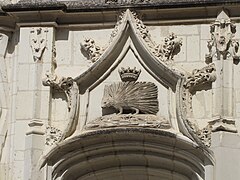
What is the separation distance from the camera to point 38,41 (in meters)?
12.9

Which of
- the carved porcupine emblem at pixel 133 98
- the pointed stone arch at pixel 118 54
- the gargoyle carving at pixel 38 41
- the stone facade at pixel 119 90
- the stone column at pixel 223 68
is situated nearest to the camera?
the stone column at pixel 223 68

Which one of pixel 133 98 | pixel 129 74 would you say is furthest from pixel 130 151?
pixel 129 74

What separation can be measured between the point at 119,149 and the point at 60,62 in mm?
1395

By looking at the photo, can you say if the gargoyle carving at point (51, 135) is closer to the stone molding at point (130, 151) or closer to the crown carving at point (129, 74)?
the stone molding at point (130, 151)

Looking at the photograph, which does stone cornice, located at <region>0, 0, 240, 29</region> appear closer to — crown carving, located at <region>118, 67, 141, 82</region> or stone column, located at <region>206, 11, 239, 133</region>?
stone column, located at <region>206, 11, 239, 133</region>

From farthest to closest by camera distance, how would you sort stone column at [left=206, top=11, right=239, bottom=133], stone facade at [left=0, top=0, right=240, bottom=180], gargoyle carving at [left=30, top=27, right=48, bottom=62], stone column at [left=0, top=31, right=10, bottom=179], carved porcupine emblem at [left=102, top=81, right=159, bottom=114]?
gargoyle carving at [left=30, top=27, right=48, bottom=62]
stone column at [left=0, top=31, right=10, bottom=179]
carved porcupine emblem at [left=102, top=81, right=159, bottom=114]
stone facade at [left=0, top=0, right=240, bottom=180]
stone column at [left=206, top=11, right=239, bottom=133]

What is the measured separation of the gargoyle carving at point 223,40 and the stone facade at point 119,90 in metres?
0.01

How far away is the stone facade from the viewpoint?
1228cm

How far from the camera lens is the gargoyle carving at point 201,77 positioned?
1238 cm

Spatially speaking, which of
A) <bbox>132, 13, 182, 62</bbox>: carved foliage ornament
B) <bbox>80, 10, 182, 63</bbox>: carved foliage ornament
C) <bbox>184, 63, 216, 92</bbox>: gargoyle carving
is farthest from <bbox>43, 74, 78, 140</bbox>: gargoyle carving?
<bbox>184, 63, 216, 92</bbox>: gargoyle carving

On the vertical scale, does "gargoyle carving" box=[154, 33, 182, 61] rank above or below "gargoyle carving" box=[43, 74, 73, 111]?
above

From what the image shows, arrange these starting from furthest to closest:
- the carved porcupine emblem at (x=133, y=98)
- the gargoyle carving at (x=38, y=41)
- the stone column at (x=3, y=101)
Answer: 1. the gargoyle carving at (x=38, y=41)
2. the stone column at (x=3, y=101)
3. the carved porcupine emblem at (x=133, y=98)

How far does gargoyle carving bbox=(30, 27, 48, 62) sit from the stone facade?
1cm

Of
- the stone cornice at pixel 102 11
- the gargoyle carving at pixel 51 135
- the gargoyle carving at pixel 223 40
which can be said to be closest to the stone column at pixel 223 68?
the gargoyle carving at pixel 223 40
